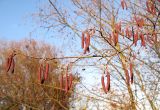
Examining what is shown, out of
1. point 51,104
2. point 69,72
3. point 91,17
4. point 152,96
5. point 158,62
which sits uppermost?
point 91,17

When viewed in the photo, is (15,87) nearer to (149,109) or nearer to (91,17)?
(91,17)

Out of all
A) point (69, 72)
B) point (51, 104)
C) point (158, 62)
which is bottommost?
point (51, 104)

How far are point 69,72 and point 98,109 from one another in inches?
166

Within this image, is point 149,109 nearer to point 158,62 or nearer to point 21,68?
point 158,62

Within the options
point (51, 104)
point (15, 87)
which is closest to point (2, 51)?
point (15, 87)

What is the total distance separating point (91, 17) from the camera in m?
7.68

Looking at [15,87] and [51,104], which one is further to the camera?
[15,87]

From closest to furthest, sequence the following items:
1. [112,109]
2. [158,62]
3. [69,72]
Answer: [69,72], [112,109], [158,62]

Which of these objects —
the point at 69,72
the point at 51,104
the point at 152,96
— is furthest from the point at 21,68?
the point at 69,72

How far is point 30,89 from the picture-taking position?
16.9 m

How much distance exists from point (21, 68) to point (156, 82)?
1516cm

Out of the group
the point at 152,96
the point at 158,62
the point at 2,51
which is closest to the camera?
the point at 152,96

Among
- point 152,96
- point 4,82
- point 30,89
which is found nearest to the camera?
point 152,96

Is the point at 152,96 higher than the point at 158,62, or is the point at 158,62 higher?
the point at 158,62
